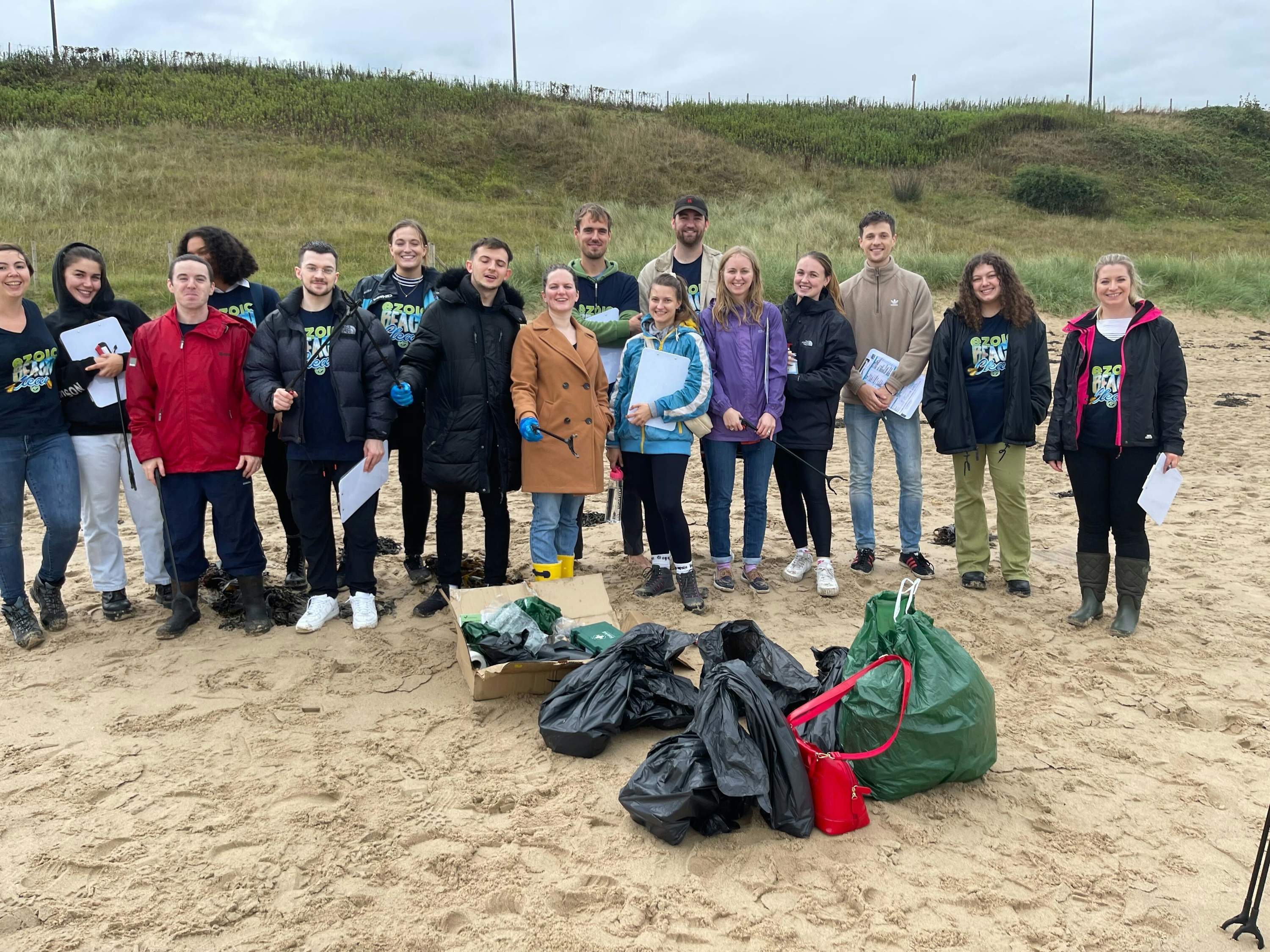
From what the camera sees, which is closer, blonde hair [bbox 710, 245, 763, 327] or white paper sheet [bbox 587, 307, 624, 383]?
blonde hair [bbox 710, 245, 763, 327]

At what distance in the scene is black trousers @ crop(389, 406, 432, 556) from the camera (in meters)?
5.11

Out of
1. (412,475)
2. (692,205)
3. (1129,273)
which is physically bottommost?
(412,475)

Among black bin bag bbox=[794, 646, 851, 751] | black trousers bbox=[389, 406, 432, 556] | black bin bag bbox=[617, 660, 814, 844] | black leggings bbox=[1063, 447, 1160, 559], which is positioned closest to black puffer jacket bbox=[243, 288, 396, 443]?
black trousers bbox=[389, 406, 432, 556]

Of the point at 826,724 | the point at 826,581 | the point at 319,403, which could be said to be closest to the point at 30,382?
the point at 319,403

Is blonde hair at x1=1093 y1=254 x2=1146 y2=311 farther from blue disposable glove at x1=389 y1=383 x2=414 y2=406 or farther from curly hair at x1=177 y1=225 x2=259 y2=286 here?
curly hair at x1=177 y1=225 x2=259 y2=286

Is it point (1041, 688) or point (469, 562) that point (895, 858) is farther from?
point (469, 562)

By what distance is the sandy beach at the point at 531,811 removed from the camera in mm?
2650

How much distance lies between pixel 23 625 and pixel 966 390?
5.41m

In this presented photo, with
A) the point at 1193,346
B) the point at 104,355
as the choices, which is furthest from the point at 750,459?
the point at 1193,346

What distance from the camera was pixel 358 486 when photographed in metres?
4.66

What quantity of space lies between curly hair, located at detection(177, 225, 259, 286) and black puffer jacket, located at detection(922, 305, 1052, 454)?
405 cm

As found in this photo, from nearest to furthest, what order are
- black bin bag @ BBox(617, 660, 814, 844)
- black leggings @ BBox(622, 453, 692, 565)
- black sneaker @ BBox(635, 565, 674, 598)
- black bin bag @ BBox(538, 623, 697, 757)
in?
black bin bag @ BBox(617, 660, 814, 844), black bin bag @ BBox(538, 623, 697, 757), black leggings @ BBox(622, 453, 692, 565), black sneaker @ BBox(635, 565, 674, 598)

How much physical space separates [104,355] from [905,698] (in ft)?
14.2

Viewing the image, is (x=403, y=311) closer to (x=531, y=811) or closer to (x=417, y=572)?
(x=417, y=572)
